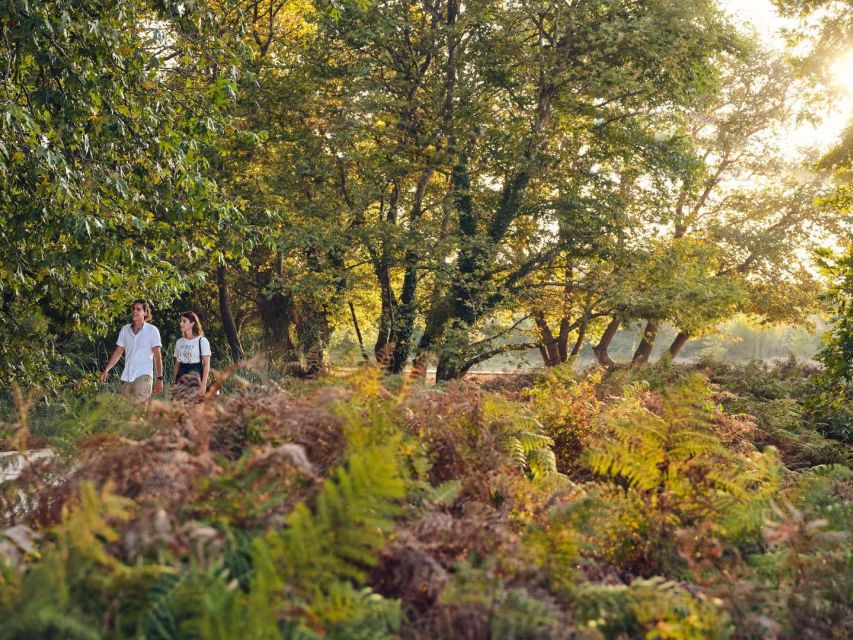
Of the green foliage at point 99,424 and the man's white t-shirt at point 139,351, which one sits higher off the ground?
the man's white t-shirt at point 139,351

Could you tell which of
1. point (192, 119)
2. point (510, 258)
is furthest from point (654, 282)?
point (192, 119)

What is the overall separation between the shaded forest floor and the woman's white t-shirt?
6578 mm

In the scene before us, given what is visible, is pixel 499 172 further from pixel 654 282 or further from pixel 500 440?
pixel 500 440

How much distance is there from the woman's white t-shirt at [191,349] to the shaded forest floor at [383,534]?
259 inches

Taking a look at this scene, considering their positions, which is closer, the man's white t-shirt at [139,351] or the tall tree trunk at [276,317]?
the man's white t-shirt at [139,351]

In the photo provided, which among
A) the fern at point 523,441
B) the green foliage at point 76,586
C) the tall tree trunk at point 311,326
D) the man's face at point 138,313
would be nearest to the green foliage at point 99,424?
the green foliage at point 76,586

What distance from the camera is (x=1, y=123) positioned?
7.94 meters

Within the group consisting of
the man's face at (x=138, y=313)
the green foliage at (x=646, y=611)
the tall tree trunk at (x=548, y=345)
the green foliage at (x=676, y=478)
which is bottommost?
the green foliage at (x=646, y=611)

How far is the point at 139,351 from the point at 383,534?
881cm

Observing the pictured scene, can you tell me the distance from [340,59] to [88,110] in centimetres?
1175

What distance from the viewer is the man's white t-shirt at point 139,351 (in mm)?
10617

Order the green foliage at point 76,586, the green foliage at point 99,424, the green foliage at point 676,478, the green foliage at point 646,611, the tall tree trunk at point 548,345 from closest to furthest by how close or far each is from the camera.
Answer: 1. the green foliage at point 76,586
2. the green foliage at point 646,611
3. the green foliage at point 676,478
4. the green foliage at point 99,424
5. the tall tree trunk at point 548,345

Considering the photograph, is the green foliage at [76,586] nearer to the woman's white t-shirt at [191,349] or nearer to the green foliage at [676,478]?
the green foliage at [676,478]

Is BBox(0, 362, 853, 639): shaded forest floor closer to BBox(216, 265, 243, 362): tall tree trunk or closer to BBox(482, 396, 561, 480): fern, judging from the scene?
BBox(482, 396, 561, 480): fern
